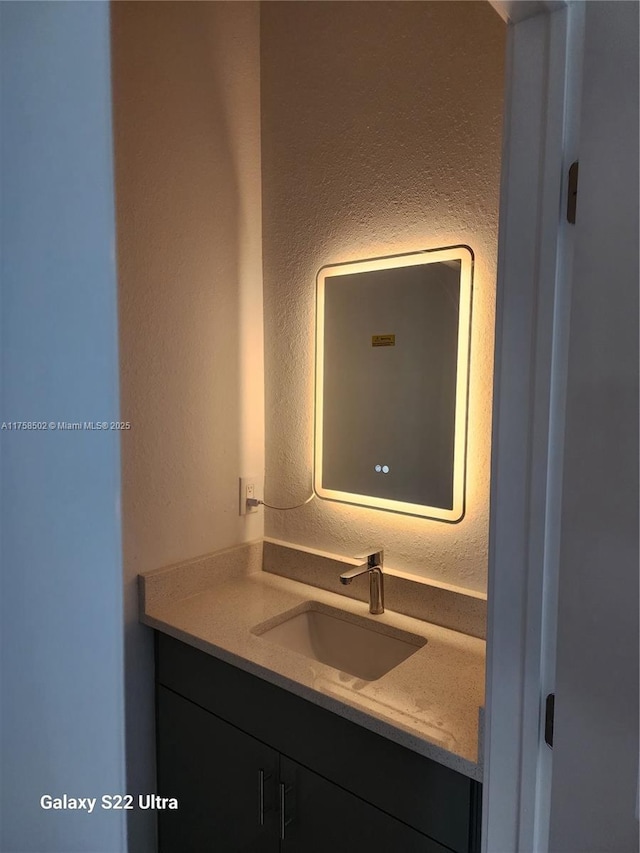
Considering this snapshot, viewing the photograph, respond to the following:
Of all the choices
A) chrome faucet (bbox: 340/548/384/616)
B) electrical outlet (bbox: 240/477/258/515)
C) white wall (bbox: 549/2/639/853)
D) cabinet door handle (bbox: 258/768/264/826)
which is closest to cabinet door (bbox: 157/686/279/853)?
cabinet door handle (bbox: 258/768/264/826)

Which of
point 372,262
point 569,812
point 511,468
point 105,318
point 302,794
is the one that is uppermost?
point 372,262

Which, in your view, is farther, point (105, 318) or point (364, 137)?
point (364, 137)

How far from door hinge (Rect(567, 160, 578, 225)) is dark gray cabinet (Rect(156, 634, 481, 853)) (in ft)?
2.91

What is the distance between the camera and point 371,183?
1.43 meters

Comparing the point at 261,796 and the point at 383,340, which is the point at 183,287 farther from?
the point at 261,796

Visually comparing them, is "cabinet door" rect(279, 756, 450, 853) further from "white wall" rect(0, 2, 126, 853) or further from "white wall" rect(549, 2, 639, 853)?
"white wall" rect(0, 2, 126, 853)

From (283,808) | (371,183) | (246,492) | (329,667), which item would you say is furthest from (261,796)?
(371,183)

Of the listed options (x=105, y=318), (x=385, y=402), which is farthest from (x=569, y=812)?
(x=385, y=402)

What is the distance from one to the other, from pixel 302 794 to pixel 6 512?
3.51 feet

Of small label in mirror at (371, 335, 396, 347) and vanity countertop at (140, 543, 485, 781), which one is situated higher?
small label in mirror at (371, 335, 396, 347)

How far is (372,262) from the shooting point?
143 cm

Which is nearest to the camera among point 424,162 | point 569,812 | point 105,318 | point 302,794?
point 105,318

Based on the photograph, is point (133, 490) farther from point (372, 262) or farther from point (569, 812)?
point (569, 812)

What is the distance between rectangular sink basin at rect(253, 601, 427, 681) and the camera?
133 centimetres
